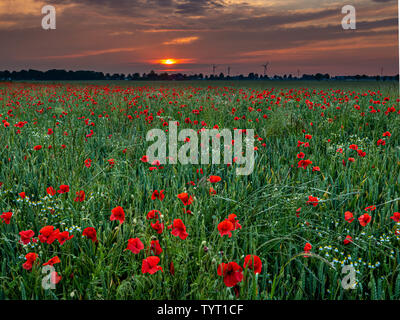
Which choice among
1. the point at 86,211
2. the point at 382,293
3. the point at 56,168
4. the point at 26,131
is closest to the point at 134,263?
the point at 86,211

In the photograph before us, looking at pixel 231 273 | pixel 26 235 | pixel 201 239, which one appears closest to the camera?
pixel 231 273

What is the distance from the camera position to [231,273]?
1325 mm

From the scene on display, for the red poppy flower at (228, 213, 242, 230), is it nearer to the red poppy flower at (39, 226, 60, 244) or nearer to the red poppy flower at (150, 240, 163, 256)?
the red poppy flower at (150, 240, 163, 256)

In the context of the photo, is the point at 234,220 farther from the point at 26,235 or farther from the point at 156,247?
the point at 26,235

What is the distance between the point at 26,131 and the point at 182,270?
4.61 m

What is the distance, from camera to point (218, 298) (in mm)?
1384

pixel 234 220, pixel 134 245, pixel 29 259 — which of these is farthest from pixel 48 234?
pixel 234 220

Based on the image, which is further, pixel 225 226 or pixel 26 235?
pixel 26 235

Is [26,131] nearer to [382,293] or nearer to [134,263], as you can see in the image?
[134,263]
